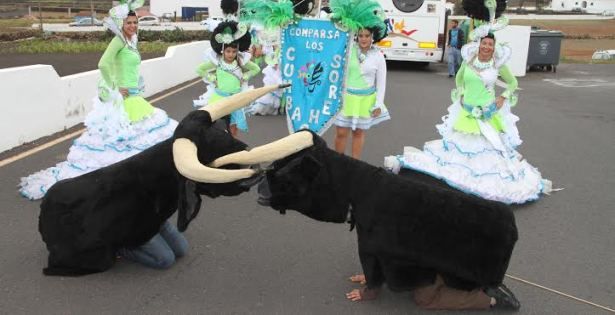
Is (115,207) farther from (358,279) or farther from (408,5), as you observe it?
(408,5)

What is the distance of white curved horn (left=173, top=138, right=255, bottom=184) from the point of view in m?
3.09

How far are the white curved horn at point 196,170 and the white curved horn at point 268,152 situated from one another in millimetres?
72

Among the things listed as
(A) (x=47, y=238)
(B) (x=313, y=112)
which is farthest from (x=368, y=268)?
(B) (x=313, y=112)

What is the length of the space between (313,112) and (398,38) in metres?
14.2

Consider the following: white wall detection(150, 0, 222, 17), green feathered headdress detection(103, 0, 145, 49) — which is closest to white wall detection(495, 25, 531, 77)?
green feathered headdress detection(103, 0, 145, 49)

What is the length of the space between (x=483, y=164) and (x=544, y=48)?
644 inches

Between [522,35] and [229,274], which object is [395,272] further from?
[522,35]

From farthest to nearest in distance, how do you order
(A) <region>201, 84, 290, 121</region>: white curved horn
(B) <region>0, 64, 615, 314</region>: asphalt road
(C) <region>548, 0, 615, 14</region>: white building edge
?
(C) <region>548, 0, 615, 14</region>: white building edge
(B) <region>0, 64, 615, 314</region>: asphalt road
(A) <region>201, 84, 290, 121</region>: white curved horn

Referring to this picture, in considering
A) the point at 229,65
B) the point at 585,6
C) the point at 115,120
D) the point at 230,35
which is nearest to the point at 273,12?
the point at 230,35

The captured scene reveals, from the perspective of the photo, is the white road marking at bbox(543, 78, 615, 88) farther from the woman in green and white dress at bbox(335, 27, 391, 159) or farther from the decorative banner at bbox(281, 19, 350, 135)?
the decorative banner at bbox(281, 19, 350, 135)

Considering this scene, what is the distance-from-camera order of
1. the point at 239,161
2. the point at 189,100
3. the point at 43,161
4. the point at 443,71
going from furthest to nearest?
the point at 443,71
the point at 189,100
the point at 43,161
the point at 239,161

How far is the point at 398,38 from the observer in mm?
19609

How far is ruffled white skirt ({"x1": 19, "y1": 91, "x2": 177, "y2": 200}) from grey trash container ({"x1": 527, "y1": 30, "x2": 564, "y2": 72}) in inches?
693

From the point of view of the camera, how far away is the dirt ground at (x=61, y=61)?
17266 mm
